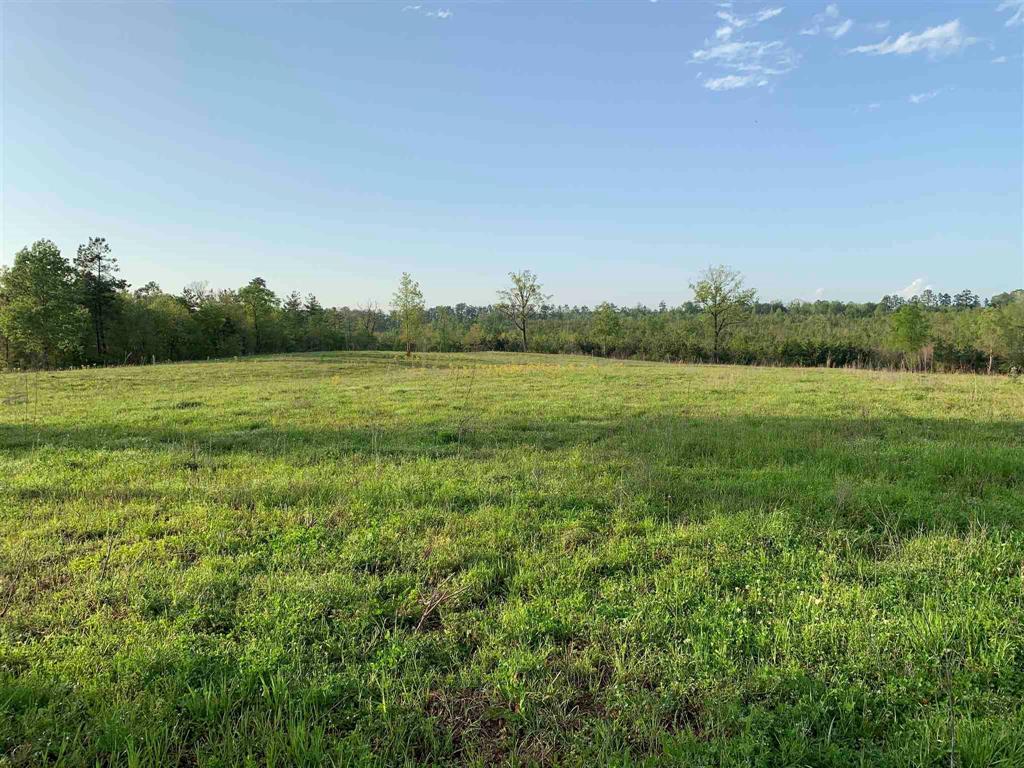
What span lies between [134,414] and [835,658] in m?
13.6

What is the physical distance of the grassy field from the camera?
2389mm

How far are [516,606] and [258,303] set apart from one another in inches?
2574

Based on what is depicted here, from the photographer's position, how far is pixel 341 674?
2.75 m

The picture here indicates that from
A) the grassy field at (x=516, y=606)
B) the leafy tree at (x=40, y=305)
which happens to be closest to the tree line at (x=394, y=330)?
the leafy tree at (x=40, y=305)

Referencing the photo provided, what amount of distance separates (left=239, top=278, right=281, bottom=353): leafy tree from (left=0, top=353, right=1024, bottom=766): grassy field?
58479 millimetres

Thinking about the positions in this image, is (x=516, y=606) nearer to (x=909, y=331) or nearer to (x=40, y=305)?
(x=40, y=305)

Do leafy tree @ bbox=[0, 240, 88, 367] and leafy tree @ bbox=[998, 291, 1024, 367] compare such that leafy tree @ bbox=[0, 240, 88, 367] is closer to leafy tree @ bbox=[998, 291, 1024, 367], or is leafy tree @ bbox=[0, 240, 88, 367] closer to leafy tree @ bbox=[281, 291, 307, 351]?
leafy tree @ bbox=[281, 291, 307, 351]

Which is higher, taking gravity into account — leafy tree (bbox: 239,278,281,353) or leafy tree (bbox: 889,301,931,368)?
leafy tree (bbox: 239,278,281,353)

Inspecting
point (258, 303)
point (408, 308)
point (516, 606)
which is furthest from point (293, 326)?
point (516, 606)

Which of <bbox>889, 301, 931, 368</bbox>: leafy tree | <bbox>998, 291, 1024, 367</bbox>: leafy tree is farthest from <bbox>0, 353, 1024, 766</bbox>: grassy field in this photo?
<bbox>998, 291, 1024, 367</bbox>: leafy tree

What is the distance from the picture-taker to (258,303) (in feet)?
196

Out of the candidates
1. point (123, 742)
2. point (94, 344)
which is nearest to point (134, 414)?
point (123, 742)

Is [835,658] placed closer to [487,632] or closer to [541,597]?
[541,597]

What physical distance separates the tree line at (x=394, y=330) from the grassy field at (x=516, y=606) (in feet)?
76.4
